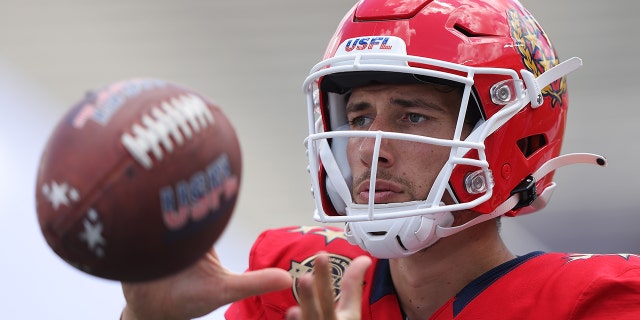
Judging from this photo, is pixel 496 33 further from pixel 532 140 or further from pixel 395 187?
pixel 395 187

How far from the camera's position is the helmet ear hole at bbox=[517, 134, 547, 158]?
1.89 m

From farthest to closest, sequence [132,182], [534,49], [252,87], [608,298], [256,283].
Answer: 1. [252,87]
2. [534,49]
3. [608,298]
4. [256,283]
5. [132,182]

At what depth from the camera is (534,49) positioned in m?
1.89

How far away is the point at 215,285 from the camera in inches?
55.8

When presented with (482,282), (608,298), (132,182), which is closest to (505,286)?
(482,282)

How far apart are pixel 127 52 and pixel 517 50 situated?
10.4 feet

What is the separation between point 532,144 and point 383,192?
36cm

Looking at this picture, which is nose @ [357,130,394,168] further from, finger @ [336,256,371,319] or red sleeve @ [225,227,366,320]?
finger @ [336,256,371,319]

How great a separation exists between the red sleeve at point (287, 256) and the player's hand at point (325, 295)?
600 millimetres

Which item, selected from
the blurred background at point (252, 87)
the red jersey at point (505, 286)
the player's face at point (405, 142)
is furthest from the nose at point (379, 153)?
the blurred background at point (252, 87)

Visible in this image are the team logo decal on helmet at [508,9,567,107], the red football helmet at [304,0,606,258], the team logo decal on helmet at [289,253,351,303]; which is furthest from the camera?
the team logo decal on helmet at [289,253,351,303]

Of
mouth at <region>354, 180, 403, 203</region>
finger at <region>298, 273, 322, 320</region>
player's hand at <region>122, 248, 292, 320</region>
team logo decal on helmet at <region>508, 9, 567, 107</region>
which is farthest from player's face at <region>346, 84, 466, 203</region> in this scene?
finger at <region>298, 273, 322, 320</region>

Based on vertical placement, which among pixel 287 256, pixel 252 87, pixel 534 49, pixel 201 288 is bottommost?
pixel 252 87

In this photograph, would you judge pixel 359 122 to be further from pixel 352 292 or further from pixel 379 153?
pixel 352 292
